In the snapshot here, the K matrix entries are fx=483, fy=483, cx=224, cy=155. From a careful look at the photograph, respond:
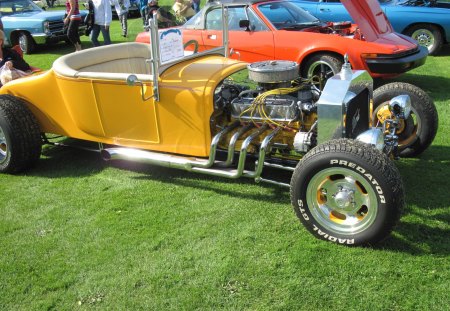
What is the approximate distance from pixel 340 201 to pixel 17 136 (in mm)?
3395

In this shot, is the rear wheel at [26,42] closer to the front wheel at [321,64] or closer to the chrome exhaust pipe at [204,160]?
the front wheel at [321,64]

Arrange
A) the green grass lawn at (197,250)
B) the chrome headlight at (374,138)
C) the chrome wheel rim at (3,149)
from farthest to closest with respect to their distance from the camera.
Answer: the chrome wheel rim at (3,149), the chrome headlight at (374,138), the green grass lawn at (197,250)

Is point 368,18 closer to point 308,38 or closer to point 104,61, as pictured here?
point 308,38

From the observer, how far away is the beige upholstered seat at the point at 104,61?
4.86m

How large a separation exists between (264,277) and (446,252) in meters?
1.28

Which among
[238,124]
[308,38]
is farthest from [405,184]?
[308,38]

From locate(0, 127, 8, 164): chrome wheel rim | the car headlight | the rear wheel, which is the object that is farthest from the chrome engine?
the rear wheel

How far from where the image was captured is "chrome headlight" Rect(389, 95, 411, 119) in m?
4.21

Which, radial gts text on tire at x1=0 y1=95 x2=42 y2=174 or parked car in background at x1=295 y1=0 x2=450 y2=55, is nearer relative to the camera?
radial gts text on tire at x1=0 y1=95 x2=42 y2=174

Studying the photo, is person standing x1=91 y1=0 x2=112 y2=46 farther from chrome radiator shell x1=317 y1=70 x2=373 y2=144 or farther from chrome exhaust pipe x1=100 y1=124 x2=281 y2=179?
chrome radiator shell x1=317 y1=70 x2=373 y2=144

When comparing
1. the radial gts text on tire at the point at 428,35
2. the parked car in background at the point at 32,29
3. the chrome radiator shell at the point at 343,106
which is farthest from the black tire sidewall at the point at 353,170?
the parked car in background at the point at 32,29

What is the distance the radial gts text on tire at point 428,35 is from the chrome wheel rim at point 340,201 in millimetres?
8230

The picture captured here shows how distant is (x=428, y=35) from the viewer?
10500 mm

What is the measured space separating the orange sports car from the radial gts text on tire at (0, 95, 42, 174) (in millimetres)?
3418
